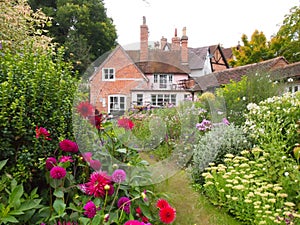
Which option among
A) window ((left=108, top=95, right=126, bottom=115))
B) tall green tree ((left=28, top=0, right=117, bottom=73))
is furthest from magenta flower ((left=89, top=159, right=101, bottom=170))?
tall green tree ((left=28, top=0, right=117, bottom=73))

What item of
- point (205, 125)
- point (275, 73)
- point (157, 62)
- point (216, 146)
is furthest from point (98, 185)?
point (275, 73)

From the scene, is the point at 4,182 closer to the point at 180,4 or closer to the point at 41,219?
the point at 41,219

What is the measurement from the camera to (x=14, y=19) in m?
4.17

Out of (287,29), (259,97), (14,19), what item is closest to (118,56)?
(14,19)

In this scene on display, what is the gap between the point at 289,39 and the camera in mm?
16984

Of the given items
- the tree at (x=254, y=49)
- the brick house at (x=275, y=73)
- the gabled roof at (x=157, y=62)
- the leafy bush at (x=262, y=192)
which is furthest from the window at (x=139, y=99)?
the tree at (x=254, y=49)

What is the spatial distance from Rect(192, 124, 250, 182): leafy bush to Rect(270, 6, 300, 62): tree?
14723 mm

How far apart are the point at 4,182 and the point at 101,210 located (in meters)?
0.59

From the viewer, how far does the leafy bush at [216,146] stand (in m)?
3.43

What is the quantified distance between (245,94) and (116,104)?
4037 millimetres

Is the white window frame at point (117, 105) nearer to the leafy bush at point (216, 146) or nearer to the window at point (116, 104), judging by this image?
the window at point (116, 104)

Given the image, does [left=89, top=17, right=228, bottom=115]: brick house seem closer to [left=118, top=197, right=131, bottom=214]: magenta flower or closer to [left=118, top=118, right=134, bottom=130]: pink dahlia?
[left=118, top=118, right=134, bottom=130]: pink dahlia

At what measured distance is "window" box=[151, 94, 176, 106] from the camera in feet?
7.53

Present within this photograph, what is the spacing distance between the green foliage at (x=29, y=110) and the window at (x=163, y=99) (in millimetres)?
665
